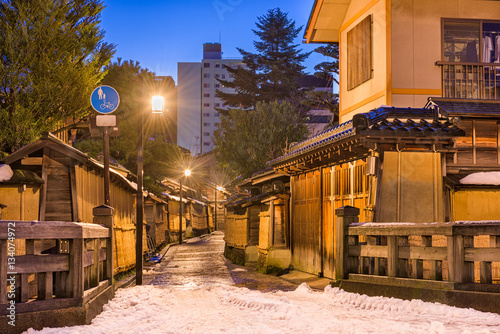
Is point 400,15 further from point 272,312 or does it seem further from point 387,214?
point 272,312

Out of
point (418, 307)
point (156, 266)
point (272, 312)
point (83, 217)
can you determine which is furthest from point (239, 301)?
point (156, 266)

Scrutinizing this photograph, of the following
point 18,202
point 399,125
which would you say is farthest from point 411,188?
point 18,202

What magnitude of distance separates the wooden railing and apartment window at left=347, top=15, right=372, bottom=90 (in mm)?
11908

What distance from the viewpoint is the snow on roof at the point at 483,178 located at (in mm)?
14219

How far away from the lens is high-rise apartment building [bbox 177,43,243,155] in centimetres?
11662

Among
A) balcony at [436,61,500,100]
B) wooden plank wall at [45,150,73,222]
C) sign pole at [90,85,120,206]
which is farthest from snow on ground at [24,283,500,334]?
balcony at [436,61,500,100]

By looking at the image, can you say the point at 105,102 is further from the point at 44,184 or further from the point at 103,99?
the point at 44,184

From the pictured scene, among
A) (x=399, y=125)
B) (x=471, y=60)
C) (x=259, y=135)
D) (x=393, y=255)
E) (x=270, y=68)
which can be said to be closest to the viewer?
(x=393, y=255)

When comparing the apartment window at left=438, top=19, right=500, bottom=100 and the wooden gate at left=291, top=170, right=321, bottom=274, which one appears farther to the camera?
the wooden gate at left=291, top=170, right=321, bottom=274

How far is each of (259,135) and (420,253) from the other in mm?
30400

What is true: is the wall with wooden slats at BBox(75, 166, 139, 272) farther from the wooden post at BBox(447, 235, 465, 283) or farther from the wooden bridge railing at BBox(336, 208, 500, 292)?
the wooden post at BBox(447, 235, 465, 283)

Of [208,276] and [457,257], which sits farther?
[208,276]

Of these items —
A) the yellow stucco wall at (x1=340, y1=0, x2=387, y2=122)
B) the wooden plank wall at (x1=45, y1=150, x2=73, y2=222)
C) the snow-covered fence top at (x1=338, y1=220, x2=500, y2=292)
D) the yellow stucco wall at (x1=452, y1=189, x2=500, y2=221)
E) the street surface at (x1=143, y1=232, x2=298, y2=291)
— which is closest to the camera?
the snow-covered fence top at (x1=338, y1=220, x2=500, y2=292)

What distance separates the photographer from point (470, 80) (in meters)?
16.0
